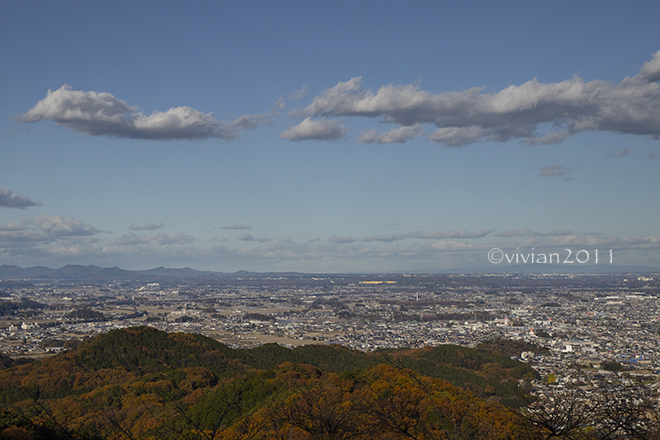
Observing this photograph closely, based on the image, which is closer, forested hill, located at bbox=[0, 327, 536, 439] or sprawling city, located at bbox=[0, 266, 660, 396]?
forested hill, located at bbox=[0, 327, 536, 439]

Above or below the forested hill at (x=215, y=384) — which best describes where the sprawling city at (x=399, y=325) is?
below

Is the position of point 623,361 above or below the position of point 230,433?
below

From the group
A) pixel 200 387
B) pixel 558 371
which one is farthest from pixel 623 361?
pixel 200 387

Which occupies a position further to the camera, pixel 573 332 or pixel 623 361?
pixel 573 332

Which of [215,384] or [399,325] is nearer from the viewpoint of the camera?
[215,384]

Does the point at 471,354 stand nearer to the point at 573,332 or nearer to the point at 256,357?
the point at 256,357

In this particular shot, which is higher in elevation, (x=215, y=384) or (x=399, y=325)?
(x=215, y=384)

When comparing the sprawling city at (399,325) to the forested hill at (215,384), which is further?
the sprawling city at (399,325)

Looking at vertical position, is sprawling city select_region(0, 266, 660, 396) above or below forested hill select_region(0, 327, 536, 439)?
below
